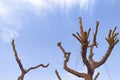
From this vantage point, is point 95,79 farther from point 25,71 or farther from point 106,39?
point 25,71

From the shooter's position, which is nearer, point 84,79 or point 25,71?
point 84,79

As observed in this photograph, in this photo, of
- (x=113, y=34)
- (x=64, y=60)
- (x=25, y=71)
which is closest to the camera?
(x=113, y=34)

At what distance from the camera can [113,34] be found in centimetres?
1448

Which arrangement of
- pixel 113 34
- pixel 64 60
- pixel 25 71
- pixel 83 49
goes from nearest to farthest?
1. pixel 83 49
2. pixel 113 34
3. pixel 64 60
4. pixel 25 71

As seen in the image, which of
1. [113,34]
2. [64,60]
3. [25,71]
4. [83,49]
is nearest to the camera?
[83,49]

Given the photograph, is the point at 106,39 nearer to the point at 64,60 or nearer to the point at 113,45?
the point at 113,45

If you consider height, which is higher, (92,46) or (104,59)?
(92,46)

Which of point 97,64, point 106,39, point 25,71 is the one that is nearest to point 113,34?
point 106,39

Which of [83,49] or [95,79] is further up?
[83,49]

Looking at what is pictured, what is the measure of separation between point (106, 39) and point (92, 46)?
176 centimetres

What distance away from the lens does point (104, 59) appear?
14820mm

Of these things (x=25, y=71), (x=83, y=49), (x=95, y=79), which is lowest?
(x=95, y=79)

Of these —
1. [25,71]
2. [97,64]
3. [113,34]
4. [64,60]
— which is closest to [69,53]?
[64,60]

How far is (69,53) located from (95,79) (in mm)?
1888
